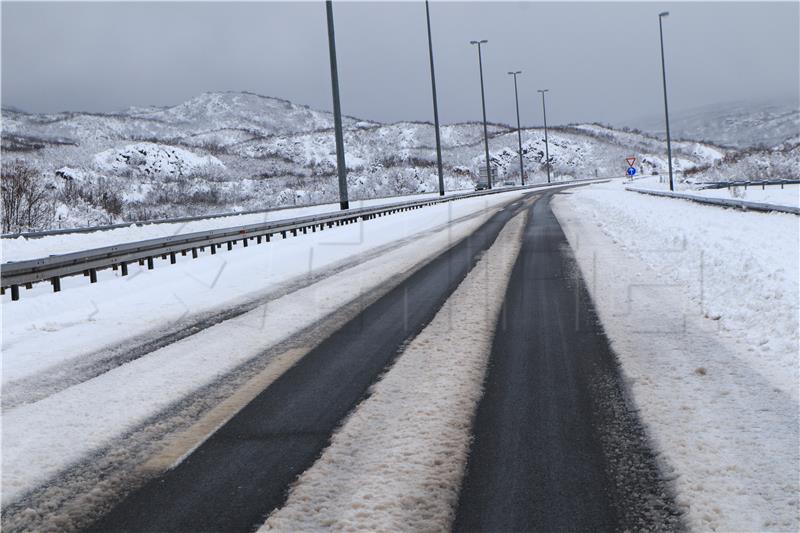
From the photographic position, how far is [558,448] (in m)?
3.61

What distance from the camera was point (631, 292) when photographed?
8.22 metres

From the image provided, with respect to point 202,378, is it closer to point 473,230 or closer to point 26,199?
point 473,230

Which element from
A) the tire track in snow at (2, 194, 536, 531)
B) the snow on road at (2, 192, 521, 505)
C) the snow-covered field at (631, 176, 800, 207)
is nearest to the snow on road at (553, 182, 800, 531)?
the tire track in snow at (2, 194, 536, 531)

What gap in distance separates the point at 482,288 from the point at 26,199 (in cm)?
2932

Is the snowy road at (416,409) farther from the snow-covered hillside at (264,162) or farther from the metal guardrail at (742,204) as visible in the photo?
the snow-covered hillside at (264,162)

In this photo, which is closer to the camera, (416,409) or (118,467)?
(118,467)

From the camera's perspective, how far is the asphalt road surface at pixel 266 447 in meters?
3.01

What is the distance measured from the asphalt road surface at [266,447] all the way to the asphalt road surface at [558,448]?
0.96 metres

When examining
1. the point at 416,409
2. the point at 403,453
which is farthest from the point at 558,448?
the point at 416,409

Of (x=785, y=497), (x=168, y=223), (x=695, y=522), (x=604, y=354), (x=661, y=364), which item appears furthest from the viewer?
(x=168, y=223)

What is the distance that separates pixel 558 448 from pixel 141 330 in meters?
5.29

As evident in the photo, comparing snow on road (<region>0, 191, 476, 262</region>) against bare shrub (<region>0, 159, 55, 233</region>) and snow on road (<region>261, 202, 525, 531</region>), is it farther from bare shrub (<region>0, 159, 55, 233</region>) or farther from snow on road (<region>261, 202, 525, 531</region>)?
snow on road (<region>261, 202, 525, 531</region>)

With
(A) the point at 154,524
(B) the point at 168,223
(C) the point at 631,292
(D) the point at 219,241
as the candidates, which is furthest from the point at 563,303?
(B) the point at 168,223

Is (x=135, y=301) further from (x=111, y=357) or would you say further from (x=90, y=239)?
(x=90, y=239)
